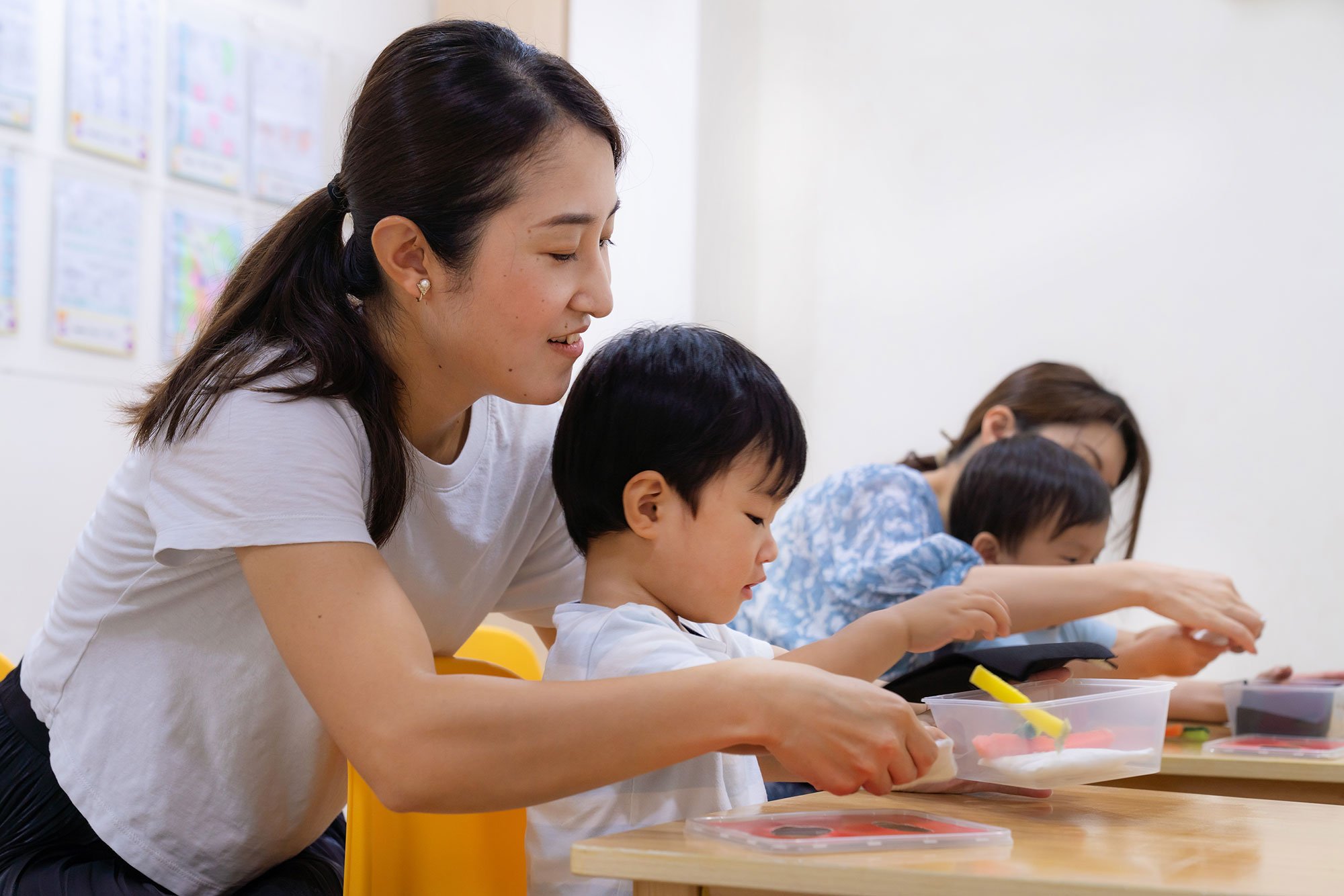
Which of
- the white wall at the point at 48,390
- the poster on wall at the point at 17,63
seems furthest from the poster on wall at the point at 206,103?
the poster on wall at the point at 17,63

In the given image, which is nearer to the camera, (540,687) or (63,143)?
(540,687)

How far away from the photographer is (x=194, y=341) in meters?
1.00

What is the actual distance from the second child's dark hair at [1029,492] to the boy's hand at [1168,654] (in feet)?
0.66

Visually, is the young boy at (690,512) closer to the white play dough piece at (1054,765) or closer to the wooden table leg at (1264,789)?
the white play dough piece at (1054,765)

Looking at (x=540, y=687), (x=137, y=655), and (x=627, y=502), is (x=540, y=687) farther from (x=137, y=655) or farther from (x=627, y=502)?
(x=137, y=655)

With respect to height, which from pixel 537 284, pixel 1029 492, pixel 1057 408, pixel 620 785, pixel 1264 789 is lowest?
pixel 1264 789

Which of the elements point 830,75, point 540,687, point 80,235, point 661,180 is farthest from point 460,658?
point 830,75

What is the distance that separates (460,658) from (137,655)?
0.88 ft

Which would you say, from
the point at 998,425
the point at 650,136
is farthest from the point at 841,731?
the point at 650,136

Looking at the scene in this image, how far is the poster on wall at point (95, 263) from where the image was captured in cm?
201

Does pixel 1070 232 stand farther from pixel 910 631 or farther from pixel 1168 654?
pixel 910 631

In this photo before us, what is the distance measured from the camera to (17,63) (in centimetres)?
195

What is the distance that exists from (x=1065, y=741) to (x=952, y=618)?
0.24 meters

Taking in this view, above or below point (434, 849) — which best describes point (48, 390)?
above
